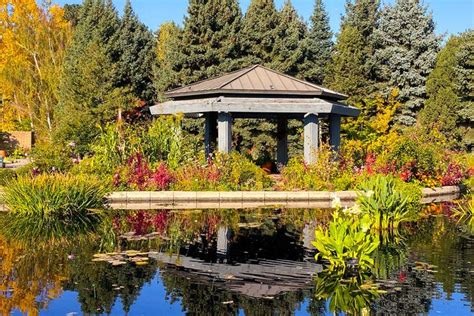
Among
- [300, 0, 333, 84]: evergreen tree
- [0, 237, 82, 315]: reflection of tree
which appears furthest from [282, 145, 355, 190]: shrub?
[300, 0, 333, 84]: evergreen tree

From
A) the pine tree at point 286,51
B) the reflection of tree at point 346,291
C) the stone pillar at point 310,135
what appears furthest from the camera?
the pine tree at point 286,51

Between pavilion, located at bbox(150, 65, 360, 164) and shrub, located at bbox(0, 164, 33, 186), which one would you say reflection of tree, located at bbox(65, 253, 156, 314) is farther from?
pavilion, located at bbox(150, 65, 360, 164)

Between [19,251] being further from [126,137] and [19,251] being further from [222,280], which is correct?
[126,137]

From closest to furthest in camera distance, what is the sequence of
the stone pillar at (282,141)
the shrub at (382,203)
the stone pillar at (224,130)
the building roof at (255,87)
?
the shrub at (382,203) → the stone pillar at (224,130) → the building roof at (255,87) → the stone pillar at (282,141)

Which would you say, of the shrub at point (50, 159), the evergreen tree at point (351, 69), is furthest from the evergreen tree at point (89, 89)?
the evergreen tree at point (351, 69)

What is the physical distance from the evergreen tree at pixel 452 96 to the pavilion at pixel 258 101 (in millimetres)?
15477

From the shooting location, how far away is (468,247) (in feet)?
27.8

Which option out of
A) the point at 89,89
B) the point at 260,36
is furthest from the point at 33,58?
the point at 260,36

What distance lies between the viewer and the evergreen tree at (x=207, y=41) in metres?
30.9

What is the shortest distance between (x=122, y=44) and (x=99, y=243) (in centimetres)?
3005

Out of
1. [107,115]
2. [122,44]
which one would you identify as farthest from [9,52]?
[107,115]

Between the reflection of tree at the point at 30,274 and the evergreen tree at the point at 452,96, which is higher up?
the evergreen tree at the point at 452,96

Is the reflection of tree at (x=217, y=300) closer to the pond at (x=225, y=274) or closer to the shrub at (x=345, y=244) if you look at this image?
the pond at (x=225, y=274)

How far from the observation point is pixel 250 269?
6.95 metres
